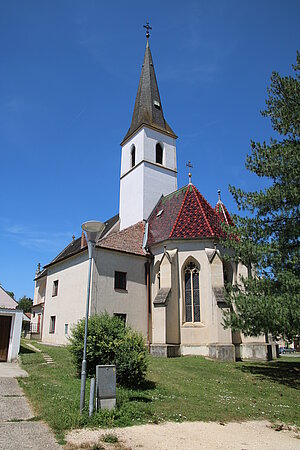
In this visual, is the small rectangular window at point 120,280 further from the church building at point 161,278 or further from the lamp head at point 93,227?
the lamp head at point 93,227

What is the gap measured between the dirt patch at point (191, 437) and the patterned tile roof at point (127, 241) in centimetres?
1553

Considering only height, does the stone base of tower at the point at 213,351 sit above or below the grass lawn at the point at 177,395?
above

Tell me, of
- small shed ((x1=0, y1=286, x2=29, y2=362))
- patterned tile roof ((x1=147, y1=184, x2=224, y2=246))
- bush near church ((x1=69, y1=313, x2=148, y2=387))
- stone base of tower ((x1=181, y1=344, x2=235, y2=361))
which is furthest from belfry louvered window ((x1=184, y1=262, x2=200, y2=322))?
small shed ((x1=0, y1=286, x2=29, y2=362))

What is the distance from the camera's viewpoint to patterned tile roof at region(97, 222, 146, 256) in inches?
906

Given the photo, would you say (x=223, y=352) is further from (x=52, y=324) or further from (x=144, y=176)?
(x=144, y=176)

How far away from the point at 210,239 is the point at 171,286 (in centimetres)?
383

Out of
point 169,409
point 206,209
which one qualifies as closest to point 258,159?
point 206,209

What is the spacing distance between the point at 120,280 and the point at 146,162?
11.3 metres

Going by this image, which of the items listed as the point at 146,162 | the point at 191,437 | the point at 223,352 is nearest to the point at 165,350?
the point at 223,352

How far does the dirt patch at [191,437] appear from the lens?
20.1 ft

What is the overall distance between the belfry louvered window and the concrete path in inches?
493

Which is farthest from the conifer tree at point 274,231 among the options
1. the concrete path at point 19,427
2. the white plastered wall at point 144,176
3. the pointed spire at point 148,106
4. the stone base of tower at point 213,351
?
the pointed spire at point 148,106

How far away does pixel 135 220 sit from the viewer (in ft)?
93.4

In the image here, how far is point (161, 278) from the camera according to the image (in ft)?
71.1
